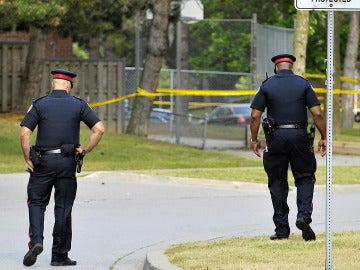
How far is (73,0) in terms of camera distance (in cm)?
2738

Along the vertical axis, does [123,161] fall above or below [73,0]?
below

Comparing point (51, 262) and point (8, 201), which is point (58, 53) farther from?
point (51, 262)

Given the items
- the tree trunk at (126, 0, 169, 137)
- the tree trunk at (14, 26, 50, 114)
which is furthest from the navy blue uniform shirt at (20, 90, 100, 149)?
the tree trunk at (14, 26, 50, 114)

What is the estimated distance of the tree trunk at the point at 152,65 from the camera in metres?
31.3

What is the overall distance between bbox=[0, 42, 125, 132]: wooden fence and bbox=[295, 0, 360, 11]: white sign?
22983 mm

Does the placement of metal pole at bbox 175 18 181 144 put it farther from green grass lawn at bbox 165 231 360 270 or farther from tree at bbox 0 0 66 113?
green grass lawn at bbox 165 231 360 270

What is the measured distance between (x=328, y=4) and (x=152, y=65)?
21802 millimetres

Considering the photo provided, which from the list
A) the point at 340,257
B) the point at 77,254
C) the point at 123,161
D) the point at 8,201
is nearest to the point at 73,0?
the point at 123,161

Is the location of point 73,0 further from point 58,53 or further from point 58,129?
point 58,53

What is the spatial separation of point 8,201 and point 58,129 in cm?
698

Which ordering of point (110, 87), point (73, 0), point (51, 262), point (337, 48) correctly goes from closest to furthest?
point (51, 262) < point (73, 0) < point (110, 87) < point (337, 48)

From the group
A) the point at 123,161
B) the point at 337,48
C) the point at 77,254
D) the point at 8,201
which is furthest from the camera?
the point at 337,48

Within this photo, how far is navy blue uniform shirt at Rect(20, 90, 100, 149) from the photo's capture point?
11.8 meters

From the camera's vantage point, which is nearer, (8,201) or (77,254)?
(77,254)
